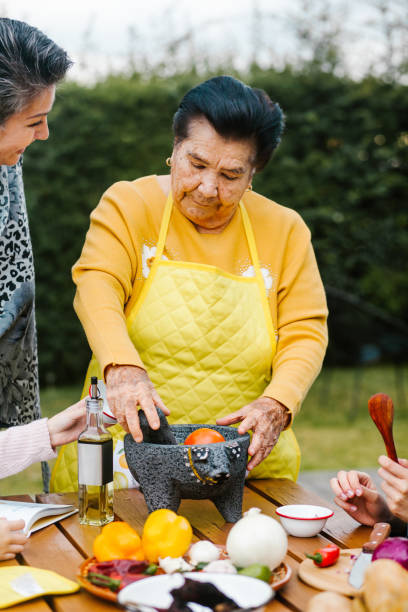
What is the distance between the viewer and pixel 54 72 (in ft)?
6.04

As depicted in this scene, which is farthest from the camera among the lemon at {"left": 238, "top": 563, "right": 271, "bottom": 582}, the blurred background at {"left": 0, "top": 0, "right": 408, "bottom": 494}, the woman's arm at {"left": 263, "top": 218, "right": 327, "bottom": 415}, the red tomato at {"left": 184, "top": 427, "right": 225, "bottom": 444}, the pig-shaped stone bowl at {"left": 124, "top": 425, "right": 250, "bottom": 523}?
the blurred background at {"left": 0, "top": 0, "right": 408, "bottom": 494}

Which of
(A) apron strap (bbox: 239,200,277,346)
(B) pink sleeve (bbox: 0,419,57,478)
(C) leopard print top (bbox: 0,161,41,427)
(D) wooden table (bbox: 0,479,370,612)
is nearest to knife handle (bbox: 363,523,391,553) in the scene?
(D) wooden table (bbox: 0,479,370,612)

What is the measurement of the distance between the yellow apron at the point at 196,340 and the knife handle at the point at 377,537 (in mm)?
599

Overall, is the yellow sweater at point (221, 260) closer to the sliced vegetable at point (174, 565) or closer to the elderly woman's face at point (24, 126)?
the elderly woman's face at point (24, 126)

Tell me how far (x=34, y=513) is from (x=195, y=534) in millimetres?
357

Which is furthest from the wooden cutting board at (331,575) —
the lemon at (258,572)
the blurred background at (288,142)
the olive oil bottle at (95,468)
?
the blurred background at (288,142)

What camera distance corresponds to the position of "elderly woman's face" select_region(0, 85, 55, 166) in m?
1.82

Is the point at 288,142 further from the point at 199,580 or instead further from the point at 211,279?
the point at 199,580

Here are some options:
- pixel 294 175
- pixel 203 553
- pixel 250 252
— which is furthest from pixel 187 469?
pixel 294 175

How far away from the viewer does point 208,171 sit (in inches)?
76.8

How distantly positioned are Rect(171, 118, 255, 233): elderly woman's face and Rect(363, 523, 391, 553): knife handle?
942 millimetres

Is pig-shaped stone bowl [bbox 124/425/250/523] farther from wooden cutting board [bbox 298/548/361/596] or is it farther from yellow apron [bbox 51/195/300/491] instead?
yellow apron [bbox 51/195/300/491]

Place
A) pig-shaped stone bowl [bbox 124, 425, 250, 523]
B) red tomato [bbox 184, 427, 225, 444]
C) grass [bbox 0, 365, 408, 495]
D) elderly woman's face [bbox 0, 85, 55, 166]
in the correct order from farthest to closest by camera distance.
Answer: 1. grass [bbox 0, 365, 408, 495]
2. elderly woman's face [bbox 0, 85, 55, 166]
3. red tomato [bbox 184, 427, 225, 444]
4. pig-shaped stone bowl [bbox 124, 425, 250, 523]

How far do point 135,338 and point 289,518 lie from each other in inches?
26.4
